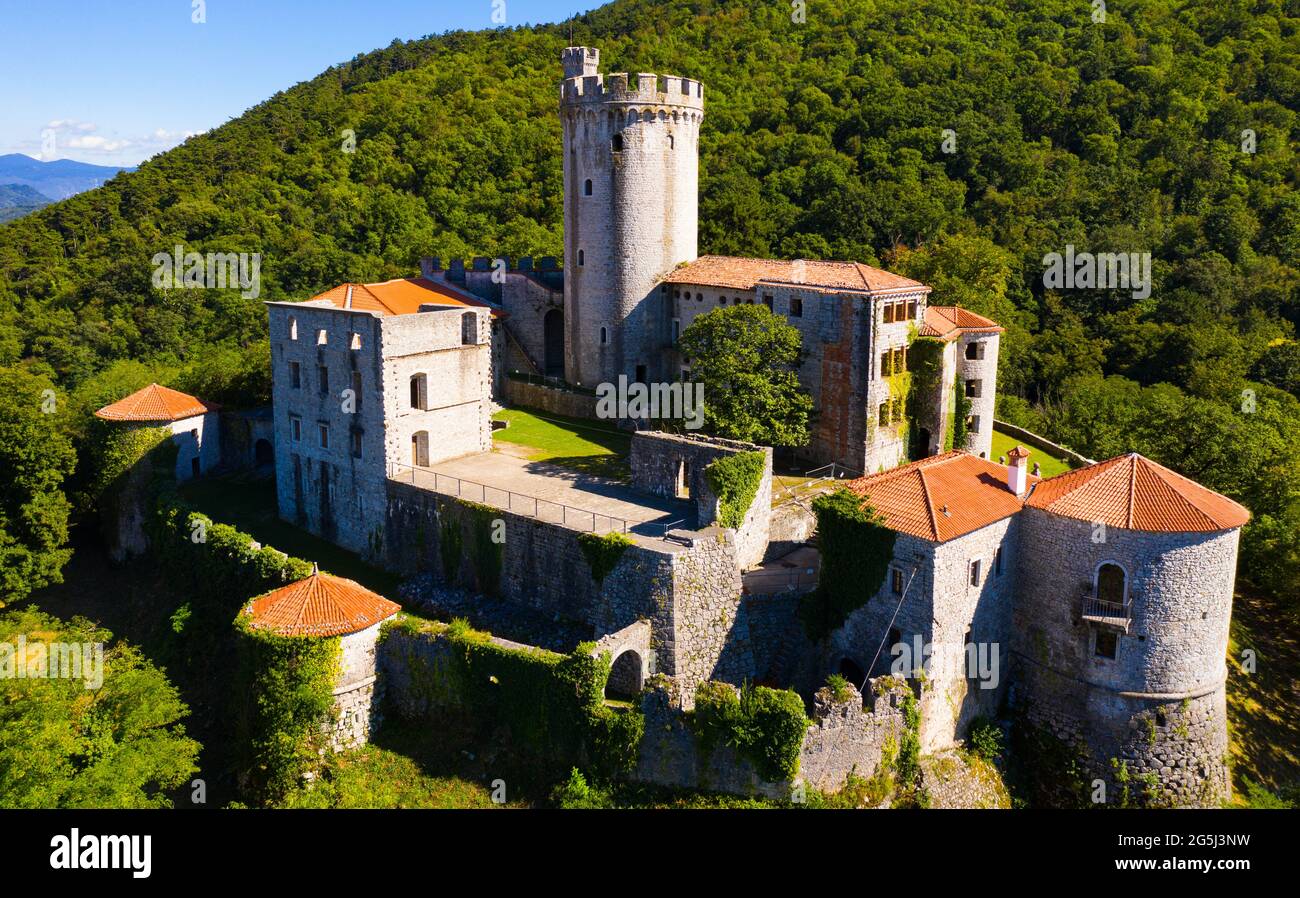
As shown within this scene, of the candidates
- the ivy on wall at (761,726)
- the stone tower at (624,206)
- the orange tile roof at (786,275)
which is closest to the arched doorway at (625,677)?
the ivy on wall at (761,726)

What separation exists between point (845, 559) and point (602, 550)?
6063 millimetres

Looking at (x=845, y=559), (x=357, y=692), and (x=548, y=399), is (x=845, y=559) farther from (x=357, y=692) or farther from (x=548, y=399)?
(x=548, y=399)

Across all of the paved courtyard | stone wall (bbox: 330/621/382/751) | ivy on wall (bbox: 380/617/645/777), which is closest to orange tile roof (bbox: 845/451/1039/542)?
the paved courtyard

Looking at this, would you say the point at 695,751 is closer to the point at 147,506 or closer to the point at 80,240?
the point at 147,506

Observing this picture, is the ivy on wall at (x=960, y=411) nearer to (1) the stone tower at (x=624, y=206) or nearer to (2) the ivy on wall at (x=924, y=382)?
(2) the ivy on wall at (x=924, y=382)

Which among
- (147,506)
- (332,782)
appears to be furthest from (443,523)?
(147,506)

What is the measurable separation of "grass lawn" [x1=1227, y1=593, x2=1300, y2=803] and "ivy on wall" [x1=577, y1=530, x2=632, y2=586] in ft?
52.4

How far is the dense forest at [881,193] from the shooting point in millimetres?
51562

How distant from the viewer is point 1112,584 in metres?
23.0

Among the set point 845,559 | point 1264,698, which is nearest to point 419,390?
point 845,559

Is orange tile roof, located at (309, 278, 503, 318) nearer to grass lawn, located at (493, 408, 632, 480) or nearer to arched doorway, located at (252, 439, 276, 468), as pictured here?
grass lawn, located at (493, 408, 632, 480)

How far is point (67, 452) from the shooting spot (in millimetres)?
36281

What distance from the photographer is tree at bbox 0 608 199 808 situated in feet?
66.4

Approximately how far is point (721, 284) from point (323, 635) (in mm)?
20002
